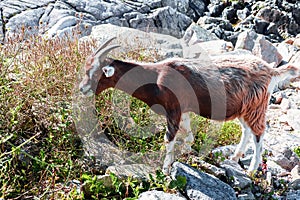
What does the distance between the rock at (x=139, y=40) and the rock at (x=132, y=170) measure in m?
2.40

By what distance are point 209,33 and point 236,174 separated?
10207mm

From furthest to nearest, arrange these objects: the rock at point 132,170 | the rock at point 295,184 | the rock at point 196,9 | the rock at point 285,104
Result: the rock at point 196,9 → the rock at point 285,104 → the rock at point 295,184 → the rock at point 132,170

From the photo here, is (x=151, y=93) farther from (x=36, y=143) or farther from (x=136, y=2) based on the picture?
(x=136, y=2)

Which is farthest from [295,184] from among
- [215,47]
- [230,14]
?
[230,14]

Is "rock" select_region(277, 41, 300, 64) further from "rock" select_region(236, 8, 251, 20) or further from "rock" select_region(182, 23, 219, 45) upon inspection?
"rock" select_region(236, 8, 251, 20)

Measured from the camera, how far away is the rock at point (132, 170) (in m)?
5.18

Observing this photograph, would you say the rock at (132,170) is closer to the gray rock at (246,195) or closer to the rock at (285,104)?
the gray rock at (246,195)

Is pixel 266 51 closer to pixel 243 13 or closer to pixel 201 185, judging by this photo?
pixel 243 13

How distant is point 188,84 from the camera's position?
545 centimetres

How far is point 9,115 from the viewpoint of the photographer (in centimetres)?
528

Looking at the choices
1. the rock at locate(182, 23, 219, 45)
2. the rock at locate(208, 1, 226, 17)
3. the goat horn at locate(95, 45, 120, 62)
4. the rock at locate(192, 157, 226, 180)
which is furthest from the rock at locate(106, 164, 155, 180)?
the rock at locate(208, 1, 226, 17)

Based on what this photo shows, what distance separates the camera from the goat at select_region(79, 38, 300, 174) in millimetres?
5359

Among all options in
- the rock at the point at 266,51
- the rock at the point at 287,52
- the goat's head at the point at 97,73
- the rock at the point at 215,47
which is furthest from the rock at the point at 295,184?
the rock at the point at 287,52

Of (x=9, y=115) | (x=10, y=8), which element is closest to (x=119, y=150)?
(x=9, y=115)
